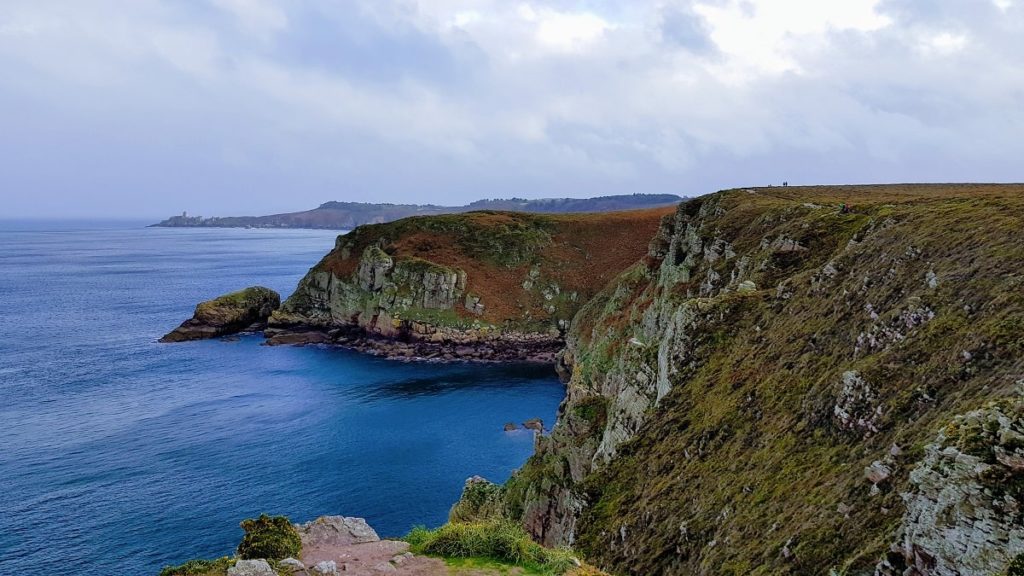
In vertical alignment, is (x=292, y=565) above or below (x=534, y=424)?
above

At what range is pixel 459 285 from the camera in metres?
114

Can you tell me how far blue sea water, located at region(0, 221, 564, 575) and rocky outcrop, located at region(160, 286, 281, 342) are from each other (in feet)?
18.9

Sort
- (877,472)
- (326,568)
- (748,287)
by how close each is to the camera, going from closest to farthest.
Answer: (326,568)
(877,472)
(748,287)

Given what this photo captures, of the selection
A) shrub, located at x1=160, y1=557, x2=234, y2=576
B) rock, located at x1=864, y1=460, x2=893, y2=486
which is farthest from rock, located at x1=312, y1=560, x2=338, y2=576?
rock, located at x1=864, y1=460, x2=893, y2=486

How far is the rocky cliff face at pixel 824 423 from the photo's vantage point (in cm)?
1261

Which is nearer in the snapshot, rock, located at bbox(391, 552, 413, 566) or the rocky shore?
rock, located at bbox(391, 552, 413, 566)

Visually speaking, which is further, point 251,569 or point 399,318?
point 399,318

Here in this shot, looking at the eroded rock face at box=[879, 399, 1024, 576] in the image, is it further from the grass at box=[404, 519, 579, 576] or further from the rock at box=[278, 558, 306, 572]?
the rock at box=[278, 558, 306, 572]

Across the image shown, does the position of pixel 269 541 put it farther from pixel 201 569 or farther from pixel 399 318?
pixel 399 318

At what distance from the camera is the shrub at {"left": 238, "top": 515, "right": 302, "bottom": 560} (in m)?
15.9

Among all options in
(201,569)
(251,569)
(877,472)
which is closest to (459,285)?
(201,569)

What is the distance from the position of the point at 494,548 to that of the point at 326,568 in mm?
4535

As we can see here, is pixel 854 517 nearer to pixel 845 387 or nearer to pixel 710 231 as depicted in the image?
pixel 845 387

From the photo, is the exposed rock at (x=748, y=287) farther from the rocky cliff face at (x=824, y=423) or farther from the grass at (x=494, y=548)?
the grass at (x=494, y=548)
